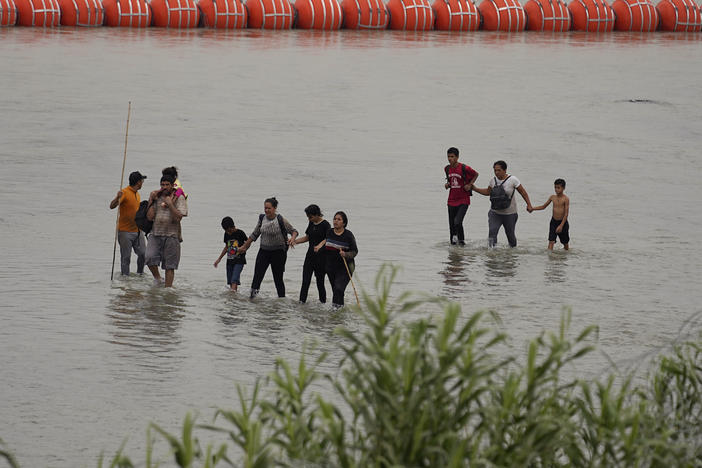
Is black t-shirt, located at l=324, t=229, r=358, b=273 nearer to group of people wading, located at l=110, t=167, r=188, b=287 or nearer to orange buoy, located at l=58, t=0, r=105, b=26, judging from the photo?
group of people wading, located at l=110, t=167, r=188, b=287

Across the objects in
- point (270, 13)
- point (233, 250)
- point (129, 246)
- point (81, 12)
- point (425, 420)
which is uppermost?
point (270, 13)

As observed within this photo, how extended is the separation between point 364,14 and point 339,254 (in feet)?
108

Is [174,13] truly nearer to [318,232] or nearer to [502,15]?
[502,15]

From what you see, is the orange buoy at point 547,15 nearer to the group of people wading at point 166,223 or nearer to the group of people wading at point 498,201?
the group of people wading at point 498,201

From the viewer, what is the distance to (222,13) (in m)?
44.3

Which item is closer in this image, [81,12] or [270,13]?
[81,12]

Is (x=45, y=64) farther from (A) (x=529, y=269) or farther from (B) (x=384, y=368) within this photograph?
(B) (x=384, y=368)

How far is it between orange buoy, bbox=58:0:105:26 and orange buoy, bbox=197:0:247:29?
3.86 m

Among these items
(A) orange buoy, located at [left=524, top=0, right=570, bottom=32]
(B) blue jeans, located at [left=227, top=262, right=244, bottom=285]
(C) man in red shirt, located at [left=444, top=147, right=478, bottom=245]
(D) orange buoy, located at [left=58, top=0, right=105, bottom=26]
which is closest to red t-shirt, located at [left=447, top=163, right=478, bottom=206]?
Answer: (C) man in red shirt, located at [left=444, top=147, right=478, bottom=245]

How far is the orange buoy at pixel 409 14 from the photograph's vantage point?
46281 millimetres

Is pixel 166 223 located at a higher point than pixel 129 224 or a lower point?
higher

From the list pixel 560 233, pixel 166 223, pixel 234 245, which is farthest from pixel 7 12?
pixel 234 245

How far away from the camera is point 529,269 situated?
16.7 metres

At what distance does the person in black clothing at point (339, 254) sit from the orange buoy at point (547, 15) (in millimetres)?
36086
